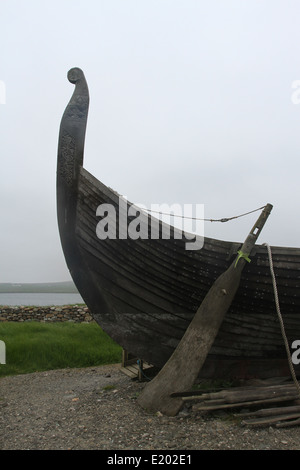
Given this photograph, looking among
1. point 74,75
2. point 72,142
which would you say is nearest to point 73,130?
point 72,142

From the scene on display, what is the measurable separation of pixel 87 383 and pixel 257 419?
333 centimetres

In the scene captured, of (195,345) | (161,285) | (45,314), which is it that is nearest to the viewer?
(195,345)

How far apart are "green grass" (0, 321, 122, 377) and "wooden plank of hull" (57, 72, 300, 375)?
3.94 meters

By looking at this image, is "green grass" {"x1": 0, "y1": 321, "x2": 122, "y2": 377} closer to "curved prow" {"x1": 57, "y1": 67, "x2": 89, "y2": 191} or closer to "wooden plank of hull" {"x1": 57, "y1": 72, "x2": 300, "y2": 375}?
"wooden plank of hull" {"x1": 57, "y1": 72, "x2": 300, "y2": 375}

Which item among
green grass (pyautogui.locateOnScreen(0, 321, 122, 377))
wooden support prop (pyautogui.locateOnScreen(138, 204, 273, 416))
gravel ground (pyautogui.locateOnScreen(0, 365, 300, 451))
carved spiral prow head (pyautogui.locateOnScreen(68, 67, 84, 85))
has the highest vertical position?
carved spiral prow head (pyautogui.locateOnScreen(68, 67, 84, 85))

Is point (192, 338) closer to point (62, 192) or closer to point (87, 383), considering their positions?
point (62, 192)

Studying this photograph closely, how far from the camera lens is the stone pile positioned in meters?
12.6

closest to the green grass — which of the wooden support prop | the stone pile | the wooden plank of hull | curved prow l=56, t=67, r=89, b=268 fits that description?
the stone pile

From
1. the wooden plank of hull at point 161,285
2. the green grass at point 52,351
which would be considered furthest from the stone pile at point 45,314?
the wooden plank of hull at point 161,285

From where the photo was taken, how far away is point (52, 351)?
8070mm

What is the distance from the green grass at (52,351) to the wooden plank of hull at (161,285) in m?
3.94

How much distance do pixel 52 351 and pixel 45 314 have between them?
4.89m

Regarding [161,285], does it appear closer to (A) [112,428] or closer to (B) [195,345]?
(B) [195,345]

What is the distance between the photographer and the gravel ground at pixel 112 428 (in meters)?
3.14
